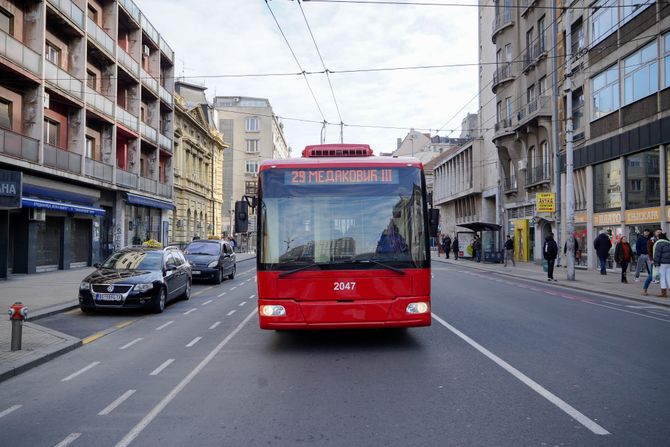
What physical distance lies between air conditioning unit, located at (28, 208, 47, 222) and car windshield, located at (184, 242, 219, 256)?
19.6 ft

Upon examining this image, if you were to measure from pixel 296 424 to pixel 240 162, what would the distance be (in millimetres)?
73671

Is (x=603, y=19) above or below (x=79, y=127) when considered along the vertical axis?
above

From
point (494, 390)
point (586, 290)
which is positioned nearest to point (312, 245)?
point (494, 390)

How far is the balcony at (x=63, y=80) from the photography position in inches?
844

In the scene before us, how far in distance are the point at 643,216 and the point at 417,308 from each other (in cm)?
1839

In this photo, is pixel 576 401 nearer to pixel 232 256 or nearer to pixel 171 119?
pixel 232 256

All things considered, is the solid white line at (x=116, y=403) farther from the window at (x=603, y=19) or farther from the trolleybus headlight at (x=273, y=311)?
the window at (x=603, y=19)

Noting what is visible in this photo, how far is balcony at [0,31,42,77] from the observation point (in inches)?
735

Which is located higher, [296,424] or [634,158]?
[634,158]

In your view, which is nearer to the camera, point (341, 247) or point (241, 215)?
point (341, 247)

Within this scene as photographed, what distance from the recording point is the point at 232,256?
896 inches

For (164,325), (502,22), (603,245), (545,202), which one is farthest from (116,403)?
Result: (502,22)

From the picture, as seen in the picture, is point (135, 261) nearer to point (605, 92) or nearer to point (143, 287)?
point (143, 287)

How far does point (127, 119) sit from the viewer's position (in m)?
29.9
